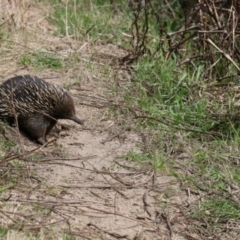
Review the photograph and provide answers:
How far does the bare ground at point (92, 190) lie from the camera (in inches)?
214

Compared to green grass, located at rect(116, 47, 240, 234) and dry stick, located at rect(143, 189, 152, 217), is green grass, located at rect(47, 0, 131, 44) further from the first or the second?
dry stick, located at rect(143, 189, 152, 217)

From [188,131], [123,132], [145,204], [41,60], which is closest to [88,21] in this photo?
[41,60]

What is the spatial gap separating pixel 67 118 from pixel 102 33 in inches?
91.4

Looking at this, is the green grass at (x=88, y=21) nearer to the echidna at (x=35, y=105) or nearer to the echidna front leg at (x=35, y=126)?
the echidna at (x=35, y=105)

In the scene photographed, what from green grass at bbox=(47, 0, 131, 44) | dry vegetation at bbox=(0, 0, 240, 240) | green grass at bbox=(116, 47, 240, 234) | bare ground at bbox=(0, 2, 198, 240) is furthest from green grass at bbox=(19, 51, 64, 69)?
green grass at bbox=(116, 47, 240, 234)

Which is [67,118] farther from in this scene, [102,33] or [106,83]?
[102,33]

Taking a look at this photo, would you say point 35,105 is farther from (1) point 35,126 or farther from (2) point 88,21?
(2) point 88,21

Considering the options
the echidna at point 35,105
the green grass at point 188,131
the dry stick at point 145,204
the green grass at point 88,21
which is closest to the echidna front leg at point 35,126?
the echidna at point 35,105

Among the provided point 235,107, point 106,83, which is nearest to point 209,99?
point 235,107

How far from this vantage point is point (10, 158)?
5805 mm

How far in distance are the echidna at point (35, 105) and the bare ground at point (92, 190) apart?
0.47ft

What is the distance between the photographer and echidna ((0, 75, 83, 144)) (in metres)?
7.12

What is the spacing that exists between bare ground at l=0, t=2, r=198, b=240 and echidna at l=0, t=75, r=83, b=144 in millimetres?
144

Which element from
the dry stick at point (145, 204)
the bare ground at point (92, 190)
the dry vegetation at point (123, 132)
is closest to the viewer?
the bare ground at point (92, 190)
